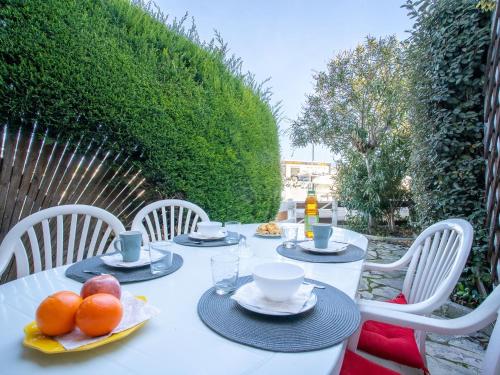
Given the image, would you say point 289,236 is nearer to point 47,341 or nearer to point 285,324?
point 285,324

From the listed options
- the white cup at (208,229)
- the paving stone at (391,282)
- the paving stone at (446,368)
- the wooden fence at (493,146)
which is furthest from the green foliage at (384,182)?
the white cup at (208,229)

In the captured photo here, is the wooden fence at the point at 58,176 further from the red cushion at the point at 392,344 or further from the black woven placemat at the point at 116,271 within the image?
the red cushion at the point at 392,344

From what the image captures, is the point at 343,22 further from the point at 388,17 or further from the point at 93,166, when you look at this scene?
the point at 93,166

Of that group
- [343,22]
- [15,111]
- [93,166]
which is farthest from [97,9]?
[343,22]

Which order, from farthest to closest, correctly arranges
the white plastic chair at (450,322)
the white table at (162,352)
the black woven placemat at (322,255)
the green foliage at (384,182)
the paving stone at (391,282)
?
the green foliage at (384,182), the paving stone at (391,282), the black woven placemat at (322,255), the white plastic chair at (450,322), the white table at (162,352)

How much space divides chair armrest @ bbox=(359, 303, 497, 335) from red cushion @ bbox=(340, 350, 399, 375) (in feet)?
0.59

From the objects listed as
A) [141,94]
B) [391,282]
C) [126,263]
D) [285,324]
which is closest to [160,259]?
[126,263]

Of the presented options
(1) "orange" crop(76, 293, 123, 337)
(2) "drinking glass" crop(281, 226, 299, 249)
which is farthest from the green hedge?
(1) "orange" crop(76, 293, 123, 337)

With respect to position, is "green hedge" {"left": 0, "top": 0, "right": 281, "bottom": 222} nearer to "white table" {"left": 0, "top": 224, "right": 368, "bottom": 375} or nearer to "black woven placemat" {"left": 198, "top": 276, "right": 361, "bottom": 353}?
"white table" {"left": 0, "top": 224, "right": 368, "bottom": 375}

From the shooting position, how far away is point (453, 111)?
2148 millimetres

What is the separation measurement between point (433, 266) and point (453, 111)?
5.44ft

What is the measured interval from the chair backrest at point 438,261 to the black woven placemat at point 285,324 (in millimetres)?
422

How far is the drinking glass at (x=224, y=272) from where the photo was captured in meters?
0.75

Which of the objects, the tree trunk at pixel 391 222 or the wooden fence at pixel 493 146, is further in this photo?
the tree trunk at pixel 391 222
